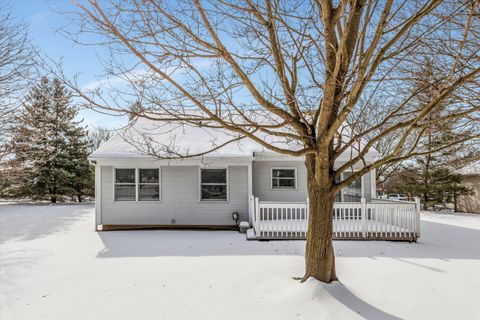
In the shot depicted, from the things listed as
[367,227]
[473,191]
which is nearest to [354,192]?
[367,227]

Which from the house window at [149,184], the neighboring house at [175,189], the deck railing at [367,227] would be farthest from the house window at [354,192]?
the house window at [149,184]

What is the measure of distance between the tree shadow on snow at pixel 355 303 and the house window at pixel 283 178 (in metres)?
7.16

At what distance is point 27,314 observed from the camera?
4172 millimetres

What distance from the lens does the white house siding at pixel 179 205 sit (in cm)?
1116

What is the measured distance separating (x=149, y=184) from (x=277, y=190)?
467 cm

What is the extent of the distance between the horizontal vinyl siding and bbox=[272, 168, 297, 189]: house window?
0.13 metres

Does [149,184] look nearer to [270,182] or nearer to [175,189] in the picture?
[175,189]

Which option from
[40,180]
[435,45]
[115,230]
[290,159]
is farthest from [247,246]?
[40,180]

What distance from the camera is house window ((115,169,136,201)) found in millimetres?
11266

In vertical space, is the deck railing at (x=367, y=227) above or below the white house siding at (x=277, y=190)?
below

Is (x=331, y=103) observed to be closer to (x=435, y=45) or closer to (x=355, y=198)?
(x=435, y=45)

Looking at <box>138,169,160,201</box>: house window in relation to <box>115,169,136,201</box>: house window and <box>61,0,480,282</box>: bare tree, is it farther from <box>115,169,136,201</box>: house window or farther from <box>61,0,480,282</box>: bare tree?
<box>61,0,480,282</box>: bare tree

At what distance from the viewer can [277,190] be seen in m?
11.8

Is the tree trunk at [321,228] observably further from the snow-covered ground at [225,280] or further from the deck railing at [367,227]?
the deck railing at [367,227]
